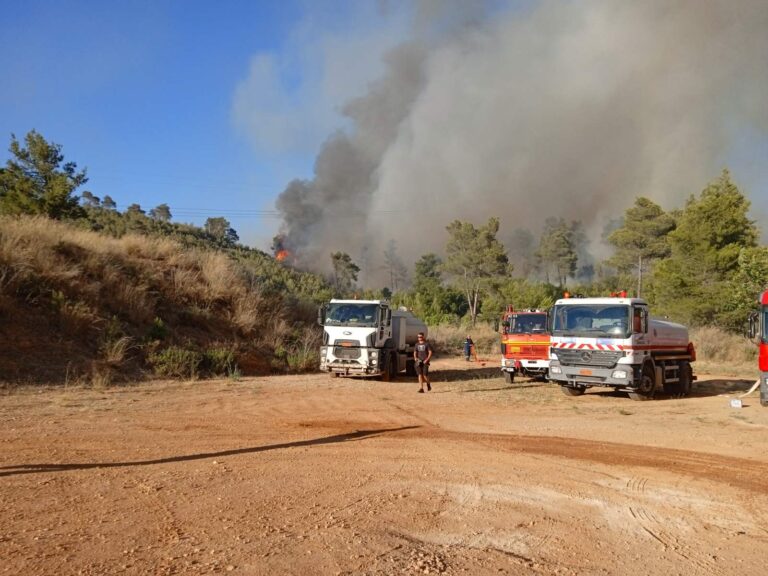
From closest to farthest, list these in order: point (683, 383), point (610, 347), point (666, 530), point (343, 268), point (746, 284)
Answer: point (666, 530)
point (610, 347)
point (683, 383)
point (746, 284)
point (343, 268)

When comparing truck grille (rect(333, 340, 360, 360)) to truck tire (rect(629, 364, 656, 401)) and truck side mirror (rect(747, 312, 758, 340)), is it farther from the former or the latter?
truck side mirror (rect(747, 312, 758, 340))

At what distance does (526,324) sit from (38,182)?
918 inches

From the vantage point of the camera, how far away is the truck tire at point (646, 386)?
53.3 feet

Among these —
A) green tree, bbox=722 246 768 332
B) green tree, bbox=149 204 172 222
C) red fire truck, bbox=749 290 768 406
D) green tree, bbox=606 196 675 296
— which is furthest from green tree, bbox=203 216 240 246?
red fire truck, bbox=749 290 768 406

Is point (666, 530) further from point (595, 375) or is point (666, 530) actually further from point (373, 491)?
point (595, 375)

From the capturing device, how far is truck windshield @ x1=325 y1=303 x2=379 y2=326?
21.0m

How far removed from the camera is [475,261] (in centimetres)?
6519

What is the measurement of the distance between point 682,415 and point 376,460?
28.0 feet

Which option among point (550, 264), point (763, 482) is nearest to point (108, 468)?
point (763, 482)

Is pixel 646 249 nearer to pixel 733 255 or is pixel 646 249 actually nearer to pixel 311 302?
pixel 733 255

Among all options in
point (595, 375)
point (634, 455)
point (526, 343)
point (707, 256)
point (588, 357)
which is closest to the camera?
point (634, 455)

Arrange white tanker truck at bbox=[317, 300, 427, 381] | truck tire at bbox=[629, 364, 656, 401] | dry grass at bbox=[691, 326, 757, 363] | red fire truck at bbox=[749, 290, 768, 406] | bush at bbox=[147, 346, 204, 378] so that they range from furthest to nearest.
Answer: dry grass at bbox=[691, 326, 757, 363] < white tanker truck at bbox=[317, 300, 427, 381] < bush at bbox=[147, 346, 204, 378] < truck tire at bbox=[629, 364, 656, 401] < red fire truck at bbox=[749, 290, 768, 406]

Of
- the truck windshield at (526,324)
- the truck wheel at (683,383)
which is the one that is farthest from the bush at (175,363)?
the truck wheel at (683,383)

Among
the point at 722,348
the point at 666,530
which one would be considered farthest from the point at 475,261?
the point at 666,530
